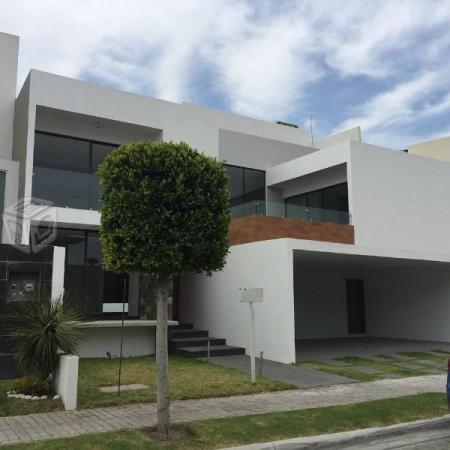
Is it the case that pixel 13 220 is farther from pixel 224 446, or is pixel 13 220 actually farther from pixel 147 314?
pixel 224 446

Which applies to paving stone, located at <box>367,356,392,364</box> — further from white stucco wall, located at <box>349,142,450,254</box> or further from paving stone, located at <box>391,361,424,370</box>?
white stucco wall, located at <box>349,142,450,254</box>

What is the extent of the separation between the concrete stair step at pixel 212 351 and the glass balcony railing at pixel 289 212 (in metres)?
4.09

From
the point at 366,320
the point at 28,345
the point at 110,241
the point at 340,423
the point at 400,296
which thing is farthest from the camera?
the point at 366,320

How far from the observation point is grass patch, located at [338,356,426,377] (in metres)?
12.1

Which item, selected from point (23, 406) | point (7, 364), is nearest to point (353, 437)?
point (23, 406)

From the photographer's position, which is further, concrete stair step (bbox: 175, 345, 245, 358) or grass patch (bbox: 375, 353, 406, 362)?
grass patch (bbox: 375, 353, 406, 362)

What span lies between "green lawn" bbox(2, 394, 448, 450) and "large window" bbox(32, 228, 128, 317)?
20.4 ft

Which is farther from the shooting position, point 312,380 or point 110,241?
point 312,380

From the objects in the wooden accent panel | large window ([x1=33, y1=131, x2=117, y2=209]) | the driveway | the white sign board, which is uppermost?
large window ([x1=33, y1=131, x2=117, y2=209])

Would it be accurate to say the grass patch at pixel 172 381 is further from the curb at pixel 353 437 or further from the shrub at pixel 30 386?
the curb at pixel 353 437

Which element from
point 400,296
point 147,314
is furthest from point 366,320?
point 147,314

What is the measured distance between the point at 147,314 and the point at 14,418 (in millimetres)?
7952

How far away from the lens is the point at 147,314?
50.1 feet

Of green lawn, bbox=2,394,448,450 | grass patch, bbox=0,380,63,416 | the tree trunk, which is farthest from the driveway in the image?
the tree trunk
